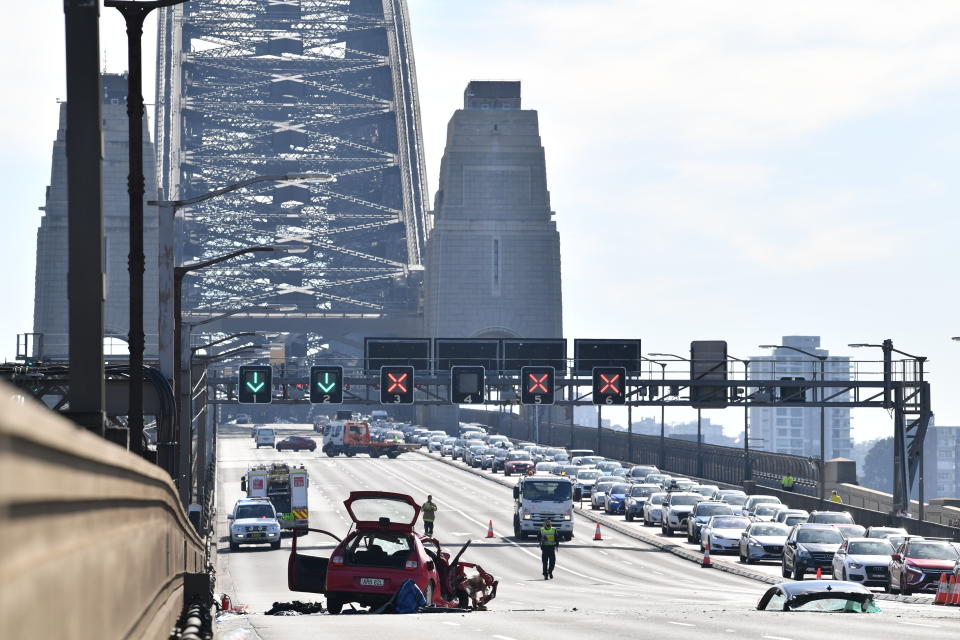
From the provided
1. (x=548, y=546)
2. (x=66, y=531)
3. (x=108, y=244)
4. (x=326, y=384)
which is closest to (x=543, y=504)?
(x=326, y=384)

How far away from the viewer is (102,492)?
253 inches

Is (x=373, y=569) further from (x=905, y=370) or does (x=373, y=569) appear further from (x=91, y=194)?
(x=905, y=370)

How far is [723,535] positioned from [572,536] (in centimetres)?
1038

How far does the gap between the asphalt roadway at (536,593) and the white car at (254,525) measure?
48cm

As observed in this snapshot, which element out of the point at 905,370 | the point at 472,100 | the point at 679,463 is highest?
the point at 472,100

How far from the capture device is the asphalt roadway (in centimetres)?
2272

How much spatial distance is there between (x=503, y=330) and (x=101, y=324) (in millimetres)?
165793

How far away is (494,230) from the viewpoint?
177m

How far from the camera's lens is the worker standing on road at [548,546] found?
47906 millimetres

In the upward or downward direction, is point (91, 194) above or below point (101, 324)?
above

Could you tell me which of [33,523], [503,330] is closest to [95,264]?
[33,523]

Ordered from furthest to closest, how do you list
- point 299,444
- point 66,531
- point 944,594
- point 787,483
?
point 299,444 → point 787,483 → point 944,594 → point 66,531

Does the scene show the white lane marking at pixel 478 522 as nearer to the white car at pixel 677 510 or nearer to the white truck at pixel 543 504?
the white truck at pixel 543 504

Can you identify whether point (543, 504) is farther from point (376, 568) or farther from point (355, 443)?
point (355, 443)
